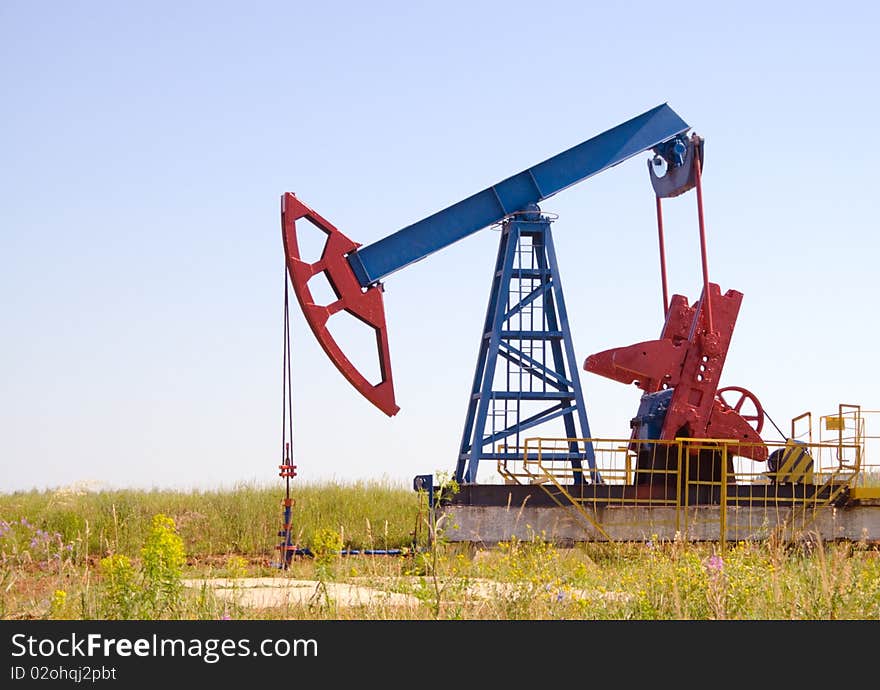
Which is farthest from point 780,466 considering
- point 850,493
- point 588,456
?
point 588,456

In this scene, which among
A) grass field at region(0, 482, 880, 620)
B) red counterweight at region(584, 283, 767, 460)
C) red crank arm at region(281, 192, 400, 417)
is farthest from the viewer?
red counterweight at region(584, 283, 767, 460)

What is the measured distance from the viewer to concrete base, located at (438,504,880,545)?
39.3 feet

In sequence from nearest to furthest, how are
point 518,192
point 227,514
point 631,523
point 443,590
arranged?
point 443,590 → point 631,523 → point 518,192 → point 227,514

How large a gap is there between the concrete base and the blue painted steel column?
2.86m

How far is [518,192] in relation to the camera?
13898mm

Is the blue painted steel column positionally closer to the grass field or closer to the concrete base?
the concrete base

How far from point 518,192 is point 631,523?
402cm

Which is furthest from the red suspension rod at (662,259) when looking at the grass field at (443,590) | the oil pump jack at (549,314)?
the grass field at (443,590)

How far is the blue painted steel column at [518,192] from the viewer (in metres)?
13.2

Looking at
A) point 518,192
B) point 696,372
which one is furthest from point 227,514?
point 696,372

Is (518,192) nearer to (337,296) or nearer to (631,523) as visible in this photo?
(337,296)

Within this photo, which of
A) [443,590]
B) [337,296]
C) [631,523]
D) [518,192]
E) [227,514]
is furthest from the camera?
[227,514]

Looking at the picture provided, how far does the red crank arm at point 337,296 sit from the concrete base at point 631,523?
1.69 m

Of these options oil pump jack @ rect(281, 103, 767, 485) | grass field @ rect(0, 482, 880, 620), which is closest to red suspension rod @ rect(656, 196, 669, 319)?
oil pump jack @ rect(281, 103, 767, 485)
